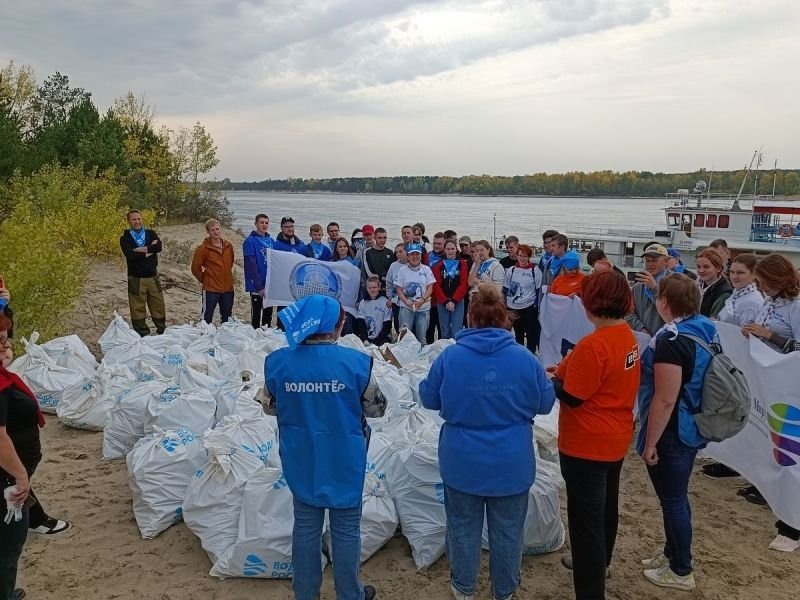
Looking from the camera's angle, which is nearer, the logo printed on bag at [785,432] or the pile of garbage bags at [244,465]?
the pile of garbage bags at [244,465]

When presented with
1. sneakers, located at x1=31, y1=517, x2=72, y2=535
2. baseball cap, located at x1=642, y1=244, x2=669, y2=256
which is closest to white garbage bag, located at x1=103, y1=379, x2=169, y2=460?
sneakers, located at x1=31, y1=517, x2=72, y2=535

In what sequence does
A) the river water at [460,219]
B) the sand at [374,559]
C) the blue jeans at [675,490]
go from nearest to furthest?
the blue jeans at [675,490] < the sand at [374,559] < the river water at [460,219]

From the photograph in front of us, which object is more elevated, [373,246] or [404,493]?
[373,246]

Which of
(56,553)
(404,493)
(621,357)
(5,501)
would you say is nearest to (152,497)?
(56,553)

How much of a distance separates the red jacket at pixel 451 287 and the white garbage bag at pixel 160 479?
4.01 m

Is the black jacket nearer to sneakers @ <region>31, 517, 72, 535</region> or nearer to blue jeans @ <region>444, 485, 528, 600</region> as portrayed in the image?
sneakers @ <region>31, 517, 72, 535</region>

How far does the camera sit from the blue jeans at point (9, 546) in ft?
8.48

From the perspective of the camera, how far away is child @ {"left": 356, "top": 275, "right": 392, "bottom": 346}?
7184 mm

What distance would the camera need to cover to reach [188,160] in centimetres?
3061

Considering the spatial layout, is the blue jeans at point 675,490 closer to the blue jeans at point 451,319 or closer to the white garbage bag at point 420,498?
the white garbage bag at point 420,498

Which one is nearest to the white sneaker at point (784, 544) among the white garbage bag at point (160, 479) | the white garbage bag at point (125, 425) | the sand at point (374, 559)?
the sand at point (374, 559)

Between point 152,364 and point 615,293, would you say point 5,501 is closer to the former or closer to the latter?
point 615,293

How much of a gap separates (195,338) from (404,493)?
3857 mm

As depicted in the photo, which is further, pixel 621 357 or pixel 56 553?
pixel 56 553
